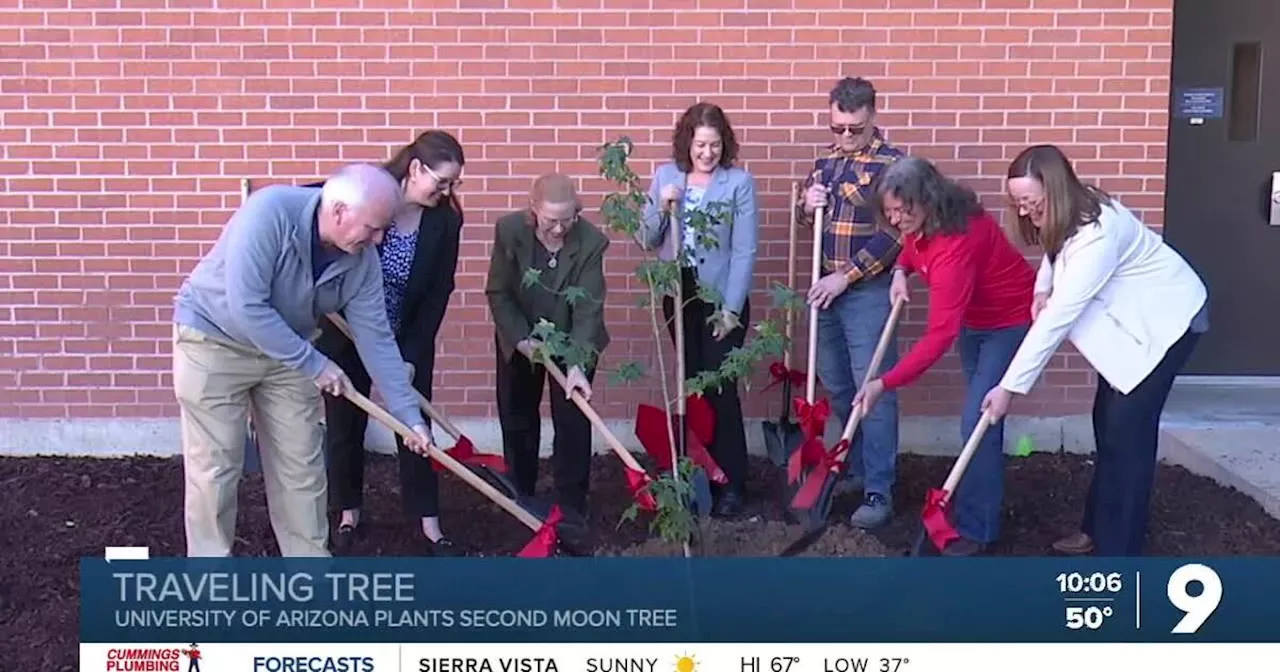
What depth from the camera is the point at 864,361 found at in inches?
226

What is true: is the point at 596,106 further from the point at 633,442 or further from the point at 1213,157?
the point at 1213,157

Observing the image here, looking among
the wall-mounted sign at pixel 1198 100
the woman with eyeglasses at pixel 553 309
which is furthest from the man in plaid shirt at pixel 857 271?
the wall-mounted sign at pixel 1198 100

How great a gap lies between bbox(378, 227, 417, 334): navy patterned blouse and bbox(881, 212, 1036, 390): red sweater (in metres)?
1.73

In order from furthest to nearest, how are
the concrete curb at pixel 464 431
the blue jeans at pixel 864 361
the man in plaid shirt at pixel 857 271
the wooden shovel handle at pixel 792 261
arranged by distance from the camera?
1. the concrete curb at pixel 464 431
2. the wooden shovel handle at pixel 792 261
3. the blue jeans at pixel 864 361
4. the man in plaid shirt at pixel 857 271

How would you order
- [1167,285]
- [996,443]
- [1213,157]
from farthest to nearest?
[1213,157]
[996,443]
[1167,285]

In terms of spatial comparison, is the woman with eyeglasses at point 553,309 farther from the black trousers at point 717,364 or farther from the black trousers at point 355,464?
the black trousers at point 717,364

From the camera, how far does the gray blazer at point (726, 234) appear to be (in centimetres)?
558

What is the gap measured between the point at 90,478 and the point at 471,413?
1.70m

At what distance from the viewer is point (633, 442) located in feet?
22.4

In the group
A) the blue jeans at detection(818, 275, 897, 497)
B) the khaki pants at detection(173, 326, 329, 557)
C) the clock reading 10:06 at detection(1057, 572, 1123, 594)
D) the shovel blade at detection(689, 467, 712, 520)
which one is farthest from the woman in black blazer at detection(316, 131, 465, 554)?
the clock reading 10:06 at detection(1057, 572, 1123, 594)

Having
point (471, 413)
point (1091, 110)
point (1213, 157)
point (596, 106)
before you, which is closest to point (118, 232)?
point (471, 413)

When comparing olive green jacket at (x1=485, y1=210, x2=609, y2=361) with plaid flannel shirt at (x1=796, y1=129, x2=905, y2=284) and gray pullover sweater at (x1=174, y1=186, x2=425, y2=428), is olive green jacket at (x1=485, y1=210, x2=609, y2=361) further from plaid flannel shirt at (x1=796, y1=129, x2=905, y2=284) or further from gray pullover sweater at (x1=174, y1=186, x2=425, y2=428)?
plaid flannel shirt at (x1=796, y1=129, x2=905, y2=284)

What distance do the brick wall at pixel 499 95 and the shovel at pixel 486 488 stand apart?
1.98 meters

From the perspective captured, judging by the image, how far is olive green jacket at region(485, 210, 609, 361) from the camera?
5.28m
